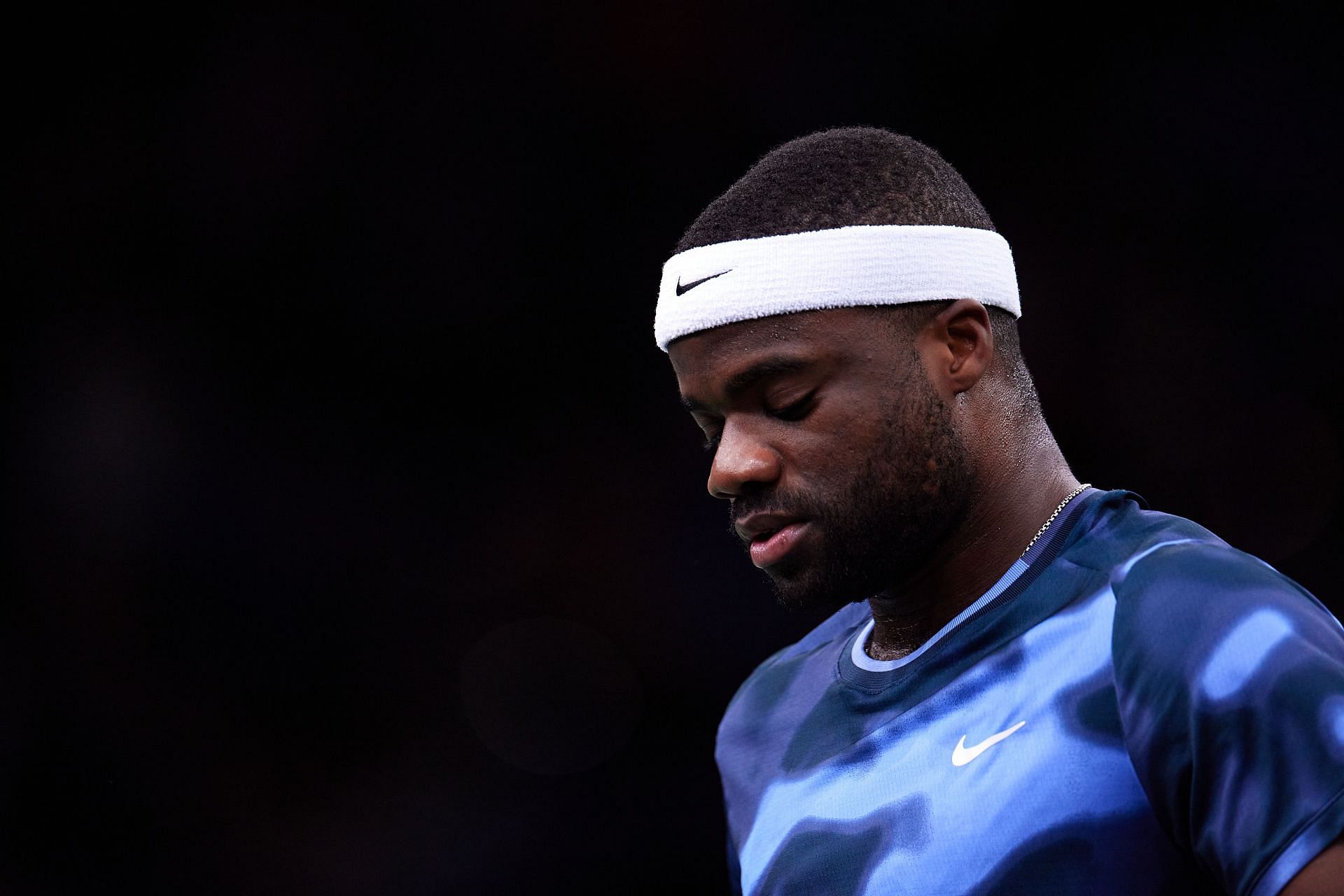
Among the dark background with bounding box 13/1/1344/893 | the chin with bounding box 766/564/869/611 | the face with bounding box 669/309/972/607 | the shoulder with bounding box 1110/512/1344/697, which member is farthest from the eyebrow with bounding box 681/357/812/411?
the dark background with bounding box 13/1/1344/893

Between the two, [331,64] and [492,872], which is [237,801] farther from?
[331,64]

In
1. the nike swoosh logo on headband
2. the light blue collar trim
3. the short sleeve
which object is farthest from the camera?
the nike swoosh logo on headband

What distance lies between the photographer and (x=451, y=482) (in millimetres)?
4238

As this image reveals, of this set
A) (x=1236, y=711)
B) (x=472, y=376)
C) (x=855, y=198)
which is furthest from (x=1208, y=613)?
(x=472, y=376)

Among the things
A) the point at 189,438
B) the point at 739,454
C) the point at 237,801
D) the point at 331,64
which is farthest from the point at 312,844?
the point at 739,454

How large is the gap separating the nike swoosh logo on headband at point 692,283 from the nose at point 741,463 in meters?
0.21

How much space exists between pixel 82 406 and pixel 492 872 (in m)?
2.04

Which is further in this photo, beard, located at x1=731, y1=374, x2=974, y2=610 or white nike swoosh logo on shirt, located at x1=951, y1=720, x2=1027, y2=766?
beard, located at x1=731, y1=374, x2=974, y2=610

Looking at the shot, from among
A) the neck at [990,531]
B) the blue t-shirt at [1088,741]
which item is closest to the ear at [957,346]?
the neck at [990,531]

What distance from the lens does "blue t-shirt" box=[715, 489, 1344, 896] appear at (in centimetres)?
113

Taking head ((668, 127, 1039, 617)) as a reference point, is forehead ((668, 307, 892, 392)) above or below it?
above

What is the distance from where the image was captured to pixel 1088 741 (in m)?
1.33

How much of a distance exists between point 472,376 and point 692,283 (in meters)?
2.69

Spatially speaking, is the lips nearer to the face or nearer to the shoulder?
the face
